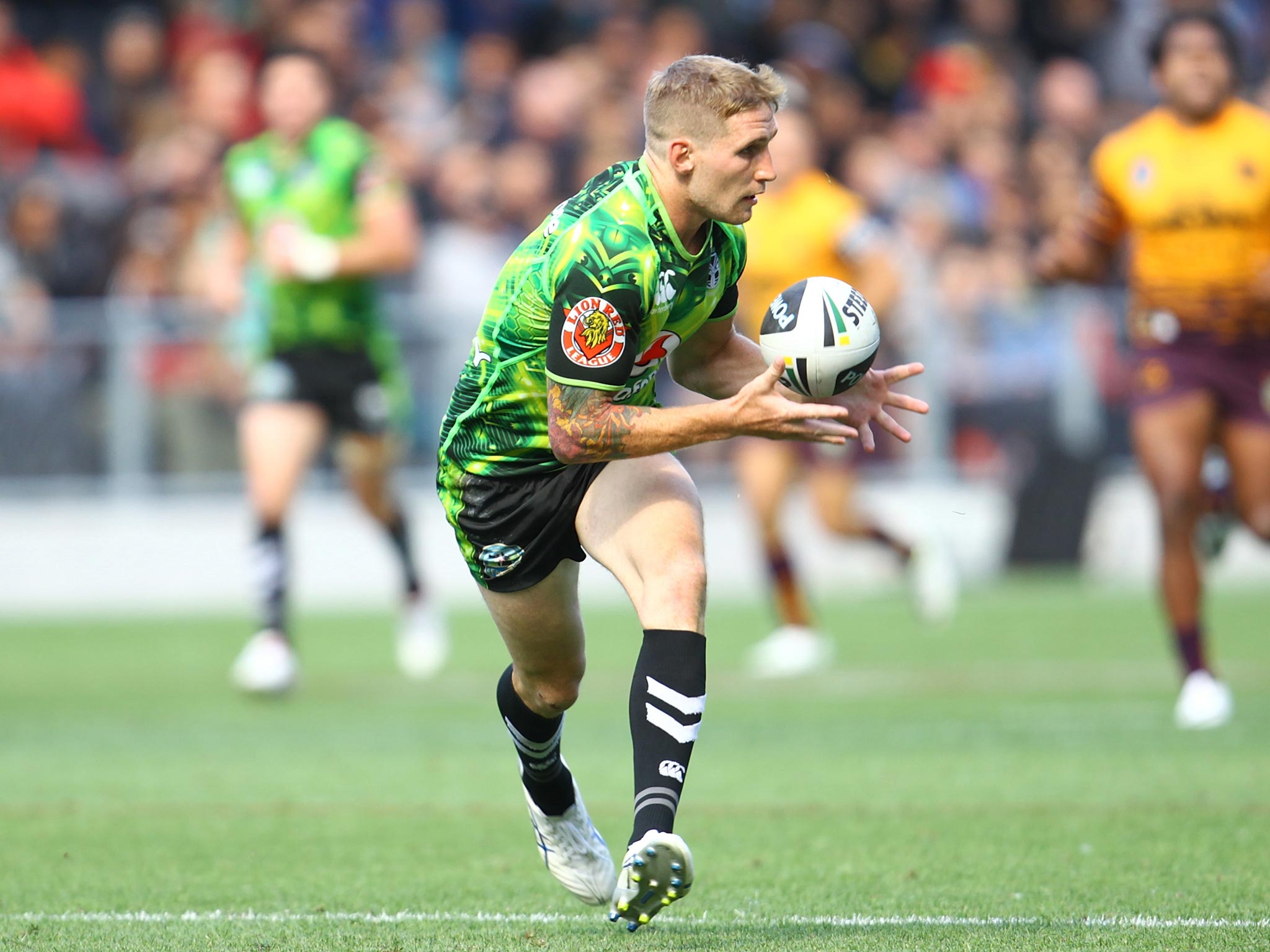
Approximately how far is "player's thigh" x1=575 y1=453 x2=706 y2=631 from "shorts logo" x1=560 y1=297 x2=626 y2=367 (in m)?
0.43

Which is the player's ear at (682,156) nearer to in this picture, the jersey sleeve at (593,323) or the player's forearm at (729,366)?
the jersey sleeve at (593,323)

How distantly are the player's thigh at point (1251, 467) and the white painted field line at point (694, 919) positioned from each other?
418 centimetres

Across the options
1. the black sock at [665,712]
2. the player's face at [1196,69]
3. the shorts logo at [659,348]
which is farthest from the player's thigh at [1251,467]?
the black sock at [665,712]

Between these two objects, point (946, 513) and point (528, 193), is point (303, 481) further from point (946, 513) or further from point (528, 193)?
point (946, 513)

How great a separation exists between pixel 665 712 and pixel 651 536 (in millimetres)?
465

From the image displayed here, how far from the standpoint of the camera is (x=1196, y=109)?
8.69 m

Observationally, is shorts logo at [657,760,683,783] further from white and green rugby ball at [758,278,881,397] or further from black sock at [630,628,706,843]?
white and green rugby ball at [758,278,881,397]

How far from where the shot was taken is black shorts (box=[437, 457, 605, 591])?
5.10 metres

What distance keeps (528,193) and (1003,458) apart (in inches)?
188

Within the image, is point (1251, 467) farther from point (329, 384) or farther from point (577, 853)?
point (329, 384)

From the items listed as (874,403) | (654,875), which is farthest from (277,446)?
(654,875)

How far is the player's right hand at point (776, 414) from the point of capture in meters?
4.58

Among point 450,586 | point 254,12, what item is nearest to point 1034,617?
point 450,586

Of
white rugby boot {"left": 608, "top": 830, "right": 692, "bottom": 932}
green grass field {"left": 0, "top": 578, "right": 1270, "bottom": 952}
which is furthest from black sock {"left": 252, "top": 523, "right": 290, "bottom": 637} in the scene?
white rugby boot {"left": 608, "top": 830, "right": 692, "bottom": 932}
